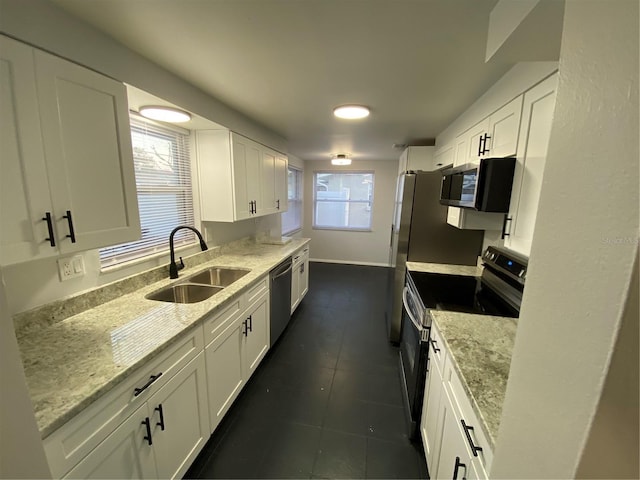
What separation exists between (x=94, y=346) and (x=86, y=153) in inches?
33.2

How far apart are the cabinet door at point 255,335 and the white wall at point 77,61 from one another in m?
0.85

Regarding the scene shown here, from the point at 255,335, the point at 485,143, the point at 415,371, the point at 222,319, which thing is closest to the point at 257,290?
the point at 255,335

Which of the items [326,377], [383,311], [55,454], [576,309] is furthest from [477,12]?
[383,311]

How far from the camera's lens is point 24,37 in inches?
37.7

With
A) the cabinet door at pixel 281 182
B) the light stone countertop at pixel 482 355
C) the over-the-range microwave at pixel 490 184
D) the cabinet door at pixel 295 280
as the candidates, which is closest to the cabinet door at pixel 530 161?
the over-the-range microwave at pixel 490 184

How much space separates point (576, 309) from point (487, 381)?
2.49 ft

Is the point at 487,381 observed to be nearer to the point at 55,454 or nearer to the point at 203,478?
the point at 55,454

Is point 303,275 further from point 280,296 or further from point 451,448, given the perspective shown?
point 451,448

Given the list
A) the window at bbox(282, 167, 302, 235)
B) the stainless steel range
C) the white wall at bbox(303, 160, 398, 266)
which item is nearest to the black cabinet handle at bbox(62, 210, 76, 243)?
the stainless steel range

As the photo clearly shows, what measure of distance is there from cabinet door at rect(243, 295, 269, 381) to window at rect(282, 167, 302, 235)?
280cm

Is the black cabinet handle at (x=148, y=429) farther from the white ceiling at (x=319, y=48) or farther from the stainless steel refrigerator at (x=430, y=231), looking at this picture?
the stainless steel refrigerator at (x=430, y=231)

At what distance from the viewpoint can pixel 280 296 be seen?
104 inches

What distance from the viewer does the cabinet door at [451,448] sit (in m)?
0.96

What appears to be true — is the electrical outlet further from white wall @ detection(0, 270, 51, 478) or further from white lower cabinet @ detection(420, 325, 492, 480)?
white lower cabinet @ detection(420, 325, 492, 480)
